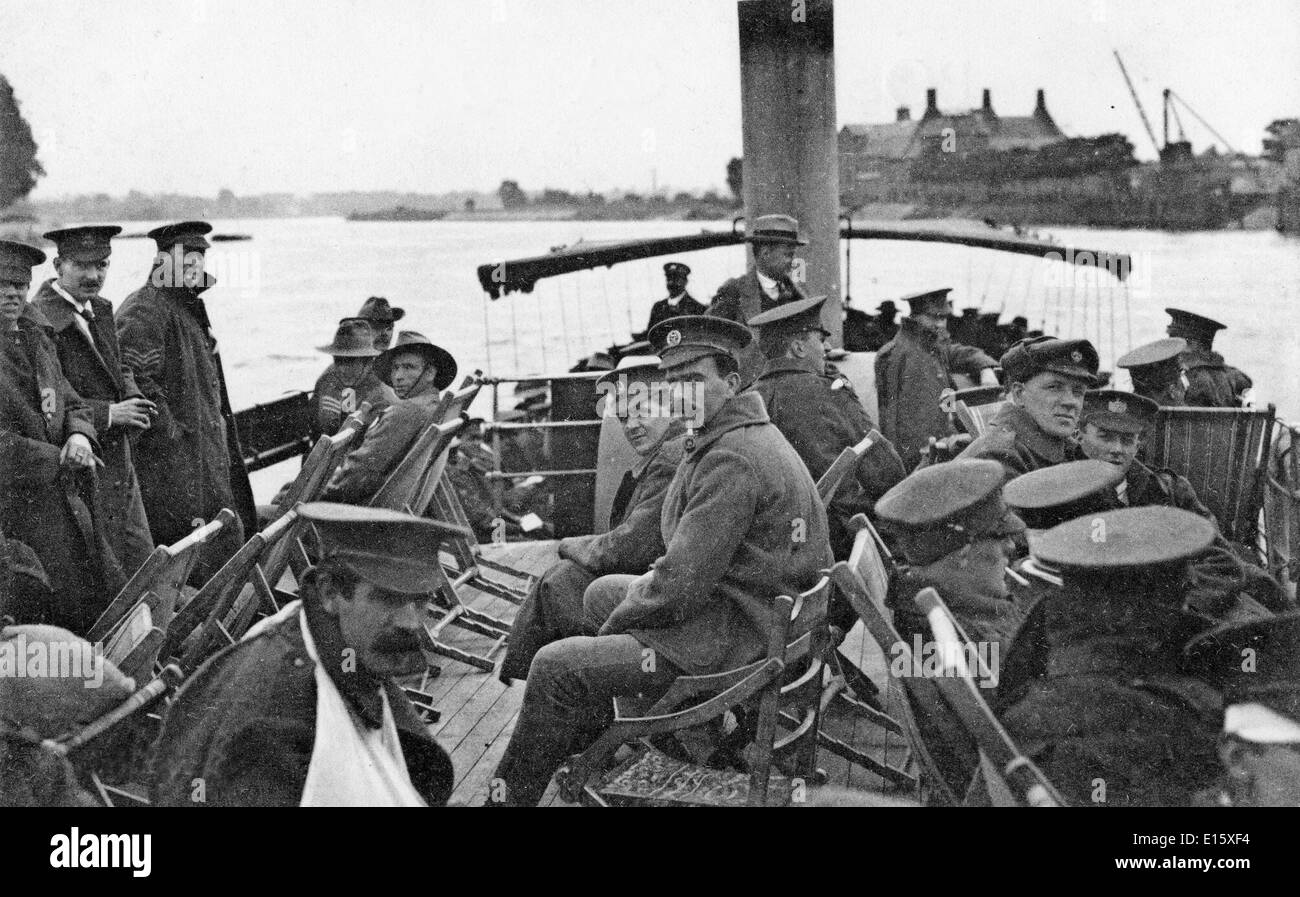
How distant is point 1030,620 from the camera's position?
3.33 metres

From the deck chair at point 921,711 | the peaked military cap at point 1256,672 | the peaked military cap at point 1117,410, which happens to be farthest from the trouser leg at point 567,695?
A: the peaked military cap at point 1117,410

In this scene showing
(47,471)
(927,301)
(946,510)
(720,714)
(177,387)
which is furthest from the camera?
(927,301)

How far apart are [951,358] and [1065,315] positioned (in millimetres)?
38025

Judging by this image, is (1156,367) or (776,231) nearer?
(1156,367)

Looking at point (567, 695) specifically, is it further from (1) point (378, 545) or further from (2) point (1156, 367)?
(2) point (1156, 367)

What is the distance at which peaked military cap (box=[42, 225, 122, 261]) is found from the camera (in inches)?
205

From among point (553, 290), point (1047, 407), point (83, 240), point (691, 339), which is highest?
point (83, 240)

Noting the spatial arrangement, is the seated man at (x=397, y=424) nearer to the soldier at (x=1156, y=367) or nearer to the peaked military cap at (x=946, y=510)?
the peaked military cap at (x=946, y=510)

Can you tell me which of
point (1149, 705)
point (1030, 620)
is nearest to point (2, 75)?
point (1030, 620)

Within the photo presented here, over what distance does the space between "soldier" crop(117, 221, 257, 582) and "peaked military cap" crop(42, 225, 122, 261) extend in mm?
568

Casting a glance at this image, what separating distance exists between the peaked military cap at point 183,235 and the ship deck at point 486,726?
2.29 m

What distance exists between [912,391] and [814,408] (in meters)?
2.05

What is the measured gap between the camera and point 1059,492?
12.5 ft

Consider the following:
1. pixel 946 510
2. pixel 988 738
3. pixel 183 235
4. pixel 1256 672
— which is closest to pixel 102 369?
pixel 183 235
